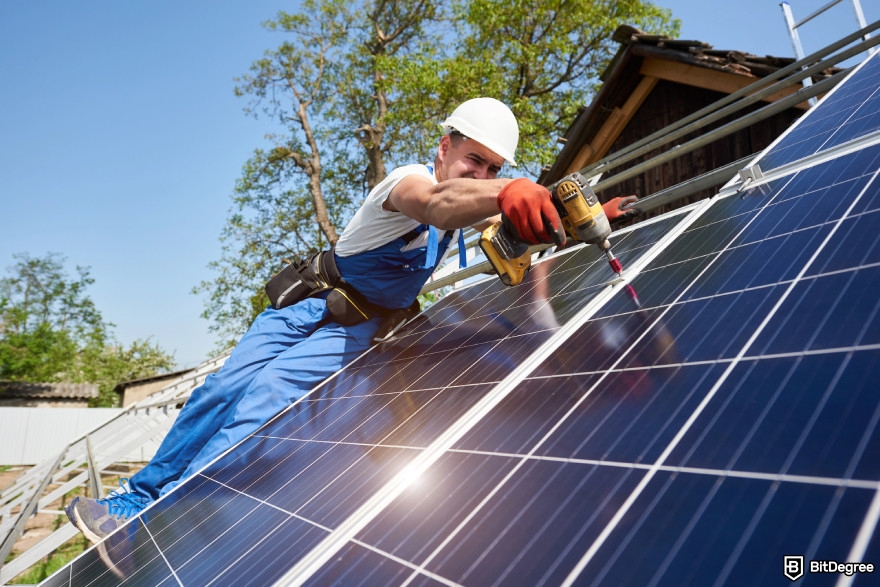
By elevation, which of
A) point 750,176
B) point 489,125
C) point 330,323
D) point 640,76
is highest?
point 640,76

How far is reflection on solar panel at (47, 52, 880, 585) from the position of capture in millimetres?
903

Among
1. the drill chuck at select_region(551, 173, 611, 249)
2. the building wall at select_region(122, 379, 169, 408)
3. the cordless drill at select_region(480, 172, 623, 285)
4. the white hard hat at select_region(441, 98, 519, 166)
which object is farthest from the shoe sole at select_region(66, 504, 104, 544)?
the building wall at select_region(122, 379, 169, 408)

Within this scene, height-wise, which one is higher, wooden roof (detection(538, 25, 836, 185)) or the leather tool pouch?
wooden roof (detection(538, 25, 836, 185))

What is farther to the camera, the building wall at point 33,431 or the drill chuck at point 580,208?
the building wall at point 33,431

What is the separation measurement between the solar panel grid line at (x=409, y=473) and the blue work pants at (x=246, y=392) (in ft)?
5.76

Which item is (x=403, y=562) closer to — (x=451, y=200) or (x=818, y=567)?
(x=818, y=567)

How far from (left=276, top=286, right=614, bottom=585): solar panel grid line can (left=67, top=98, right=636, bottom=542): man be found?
103 centimetres

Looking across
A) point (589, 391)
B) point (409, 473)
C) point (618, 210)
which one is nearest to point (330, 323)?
point (618, 210)

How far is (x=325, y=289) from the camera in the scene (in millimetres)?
3908

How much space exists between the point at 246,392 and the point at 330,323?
2.46ft

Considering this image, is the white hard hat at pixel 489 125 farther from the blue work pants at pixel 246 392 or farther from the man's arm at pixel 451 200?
the blue work pants at pixel 246 392

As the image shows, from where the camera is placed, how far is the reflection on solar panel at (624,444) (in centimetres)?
90

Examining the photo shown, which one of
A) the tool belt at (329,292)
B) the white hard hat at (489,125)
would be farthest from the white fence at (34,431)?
the white hard hat at (489,125)

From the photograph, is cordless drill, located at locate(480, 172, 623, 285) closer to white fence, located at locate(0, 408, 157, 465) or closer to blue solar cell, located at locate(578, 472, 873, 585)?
blue solar cell, located at locate(578, 472, 873, 585)
